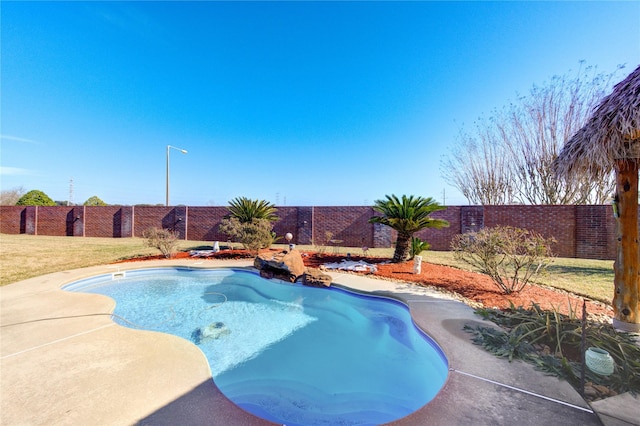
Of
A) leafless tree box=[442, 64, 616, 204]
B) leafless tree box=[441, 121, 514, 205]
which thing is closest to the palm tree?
leafless tree box=[442, 64, 616, 204]

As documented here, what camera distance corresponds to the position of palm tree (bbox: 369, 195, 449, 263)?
26.9 ft

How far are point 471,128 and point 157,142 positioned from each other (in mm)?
23428

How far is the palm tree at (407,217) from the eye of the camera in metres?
8.20

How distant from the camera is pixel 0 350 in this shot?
311 cm

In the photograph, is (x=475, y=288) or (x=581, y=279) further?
(x=581, y=279)

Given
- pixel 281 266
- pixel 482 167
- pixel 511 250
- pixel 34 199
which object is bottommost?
pixel 281 266

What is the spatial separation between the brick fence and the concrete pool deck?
26.9 ft

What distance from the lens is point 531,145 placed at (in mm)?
15320

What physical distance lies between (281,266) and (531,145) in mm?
17761

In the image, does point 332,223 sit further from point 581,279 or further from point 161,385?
point 161,385

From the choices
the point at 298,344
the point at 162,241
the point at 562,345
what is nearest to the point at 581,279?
the point at 562,345

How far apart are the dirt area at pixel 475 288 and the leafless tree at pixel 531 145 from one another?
9924 millimetres

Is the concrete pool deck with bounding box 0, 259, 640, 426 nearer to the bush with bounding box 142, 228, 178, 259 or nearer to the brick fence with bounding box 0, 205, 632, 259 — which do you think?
the bush with bounding box 142, 228, 178, 259

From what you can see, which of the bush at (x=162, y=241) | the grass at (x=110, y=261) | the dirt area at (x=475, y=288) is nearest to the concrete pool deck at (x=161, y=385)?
the dirt area at (x=475, y=288)
